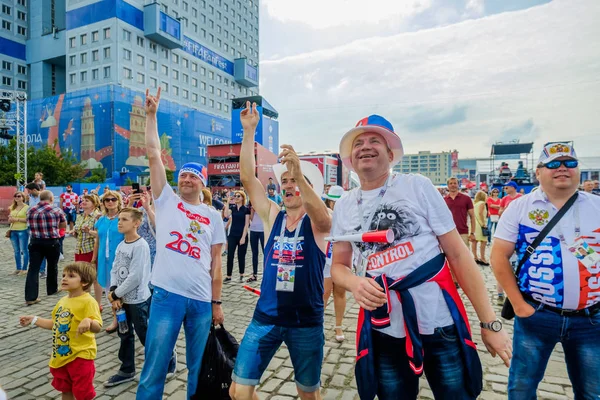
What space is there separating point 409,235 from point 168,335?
1967 millimetres

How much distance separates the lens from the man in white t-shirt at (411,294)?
5.68 feet

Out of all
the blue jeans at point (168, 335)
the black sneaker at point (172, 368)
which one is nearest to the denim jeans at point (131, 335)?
the black sneaker at point (172, 368)

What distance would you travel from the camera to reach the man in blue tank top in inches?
94.0

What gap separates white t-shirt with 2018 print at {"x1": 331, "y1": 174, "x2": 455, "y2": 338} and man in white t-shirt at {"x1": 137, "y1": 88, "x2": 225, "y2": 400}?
5.05 ft

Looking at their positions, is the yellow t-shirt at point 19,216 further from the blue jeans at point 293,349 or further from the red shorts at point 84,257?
the blue jeans at point 293,349

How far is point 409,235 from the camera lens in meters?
1.82

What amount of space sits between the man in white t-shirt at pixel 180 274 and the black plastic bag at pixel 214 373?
0.05m

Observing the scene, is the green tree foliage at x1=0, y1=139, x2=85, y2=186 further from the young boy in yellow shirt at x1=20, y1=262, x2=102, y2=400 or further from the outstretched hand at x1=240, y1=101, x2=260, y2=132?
the outstretched hand at x1=240, y1=101, x2=260, y2=132

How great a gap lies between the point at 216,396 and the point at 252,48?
89787 mm

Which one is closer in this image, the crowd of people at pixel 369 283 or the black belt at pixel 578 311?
the crowd of people at pixel 369 283

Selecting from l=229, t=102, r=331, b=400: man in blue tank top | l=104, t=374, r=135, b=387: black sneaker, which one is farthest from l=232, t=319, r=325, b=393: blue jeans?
l=104, t=374, r=135, b=387: black sneaker

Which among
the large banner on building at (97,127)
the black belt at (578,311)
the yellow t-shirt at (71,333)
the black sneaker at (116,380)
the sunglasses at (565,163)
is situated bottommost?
the black sneaker at (116,380)

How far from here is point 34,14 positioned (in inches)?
2247

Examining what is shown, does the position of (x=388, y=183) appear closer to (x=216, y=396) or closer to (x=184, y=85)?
(x=216, y=396)
